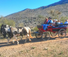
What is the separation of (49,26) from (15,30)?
324cm

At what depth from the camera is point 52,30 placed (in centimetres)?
821

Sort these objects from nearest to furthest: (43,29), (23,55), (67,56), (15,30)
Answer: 1. (67,56)
2. (23,55)
3. (15,30)
4. (43,29)

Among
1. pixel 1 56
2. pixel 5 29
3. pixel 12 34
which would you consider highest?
pixel 5 29

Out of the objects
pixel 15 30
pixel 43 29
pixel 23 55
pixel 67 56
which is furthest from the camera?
pixel 43 29

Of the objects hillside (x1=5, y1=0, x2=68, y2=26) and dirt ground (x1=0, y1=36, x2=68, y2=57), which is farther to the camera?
hillside (x1=5, y1=0, x2=68, y2=26)

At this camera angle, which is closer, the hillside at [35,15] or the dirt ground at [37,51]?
the dirt ground at [37,51]

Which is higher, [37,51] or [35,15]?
[35,15]

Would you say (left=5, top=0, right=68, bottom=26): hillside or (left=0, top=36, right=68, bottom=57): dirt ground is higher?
(left=5, top=0, right=68, bottom=26): hillside

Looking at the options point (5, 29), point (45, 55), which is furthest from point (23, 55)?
point (5, 29)

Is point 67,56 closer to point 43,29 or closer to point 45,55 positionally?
point 45,55

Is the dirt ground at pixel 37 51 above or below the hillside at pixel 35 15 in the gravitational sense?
below

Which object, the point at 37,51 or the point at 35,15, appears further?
the point at 35,15

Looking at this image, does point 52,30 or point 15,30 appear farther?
point 52,30

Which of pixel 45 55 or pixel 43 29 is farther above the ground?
pixel 43 29
